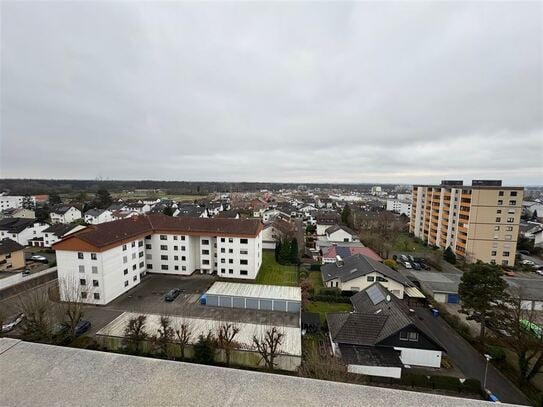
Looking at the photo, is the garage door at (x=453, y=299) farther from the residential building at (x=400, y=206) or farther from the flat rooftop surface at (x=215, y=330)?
the residential building at (x=400, y=206)

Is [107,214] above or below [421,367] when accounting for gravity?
above

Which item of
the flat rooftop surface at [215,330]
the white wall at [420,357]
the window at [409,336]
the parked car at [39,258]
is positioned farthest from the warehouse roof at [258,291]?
the parked car at [39,258]

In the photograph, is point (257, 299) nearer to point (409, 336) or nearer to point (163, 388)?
point (409, 336)

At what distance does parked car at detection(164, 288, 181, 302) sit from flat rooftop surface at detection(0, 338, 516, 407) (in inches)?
867

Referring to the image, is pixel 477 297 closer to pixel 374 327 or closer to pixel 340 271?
pixel 374 327

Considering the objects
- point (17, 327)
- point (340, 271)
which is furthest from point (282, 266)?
point (17, 327)

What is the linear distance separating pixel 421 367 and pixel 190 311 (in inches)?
716

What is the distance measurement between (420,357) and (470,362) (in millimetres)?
4053

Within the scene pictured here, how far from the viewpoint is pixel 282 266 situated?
36.1 meters

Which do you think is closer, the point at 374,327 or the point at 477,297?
the point at 374,327

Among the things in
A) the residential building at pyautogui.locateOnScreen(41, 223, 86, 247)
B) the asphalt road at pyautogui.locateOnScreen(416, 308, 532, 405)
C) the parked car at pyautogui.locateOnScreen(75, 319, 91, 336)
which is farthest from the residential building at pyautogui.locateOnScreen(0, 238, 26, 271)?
the asphalt road at pyautogui.locateOnScreen(416, 308, 532, 405)

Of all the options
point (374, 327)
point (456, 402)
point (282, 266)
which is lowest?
point (282, 266)

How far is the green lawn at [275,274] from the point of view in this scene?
30.5m

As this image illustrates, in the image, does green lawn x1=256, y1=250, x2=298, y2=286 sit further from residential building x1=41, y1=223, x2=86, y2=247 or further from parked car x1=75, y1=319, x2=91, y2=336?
residential building x1=41, y1=223, x2=86, y2=247
